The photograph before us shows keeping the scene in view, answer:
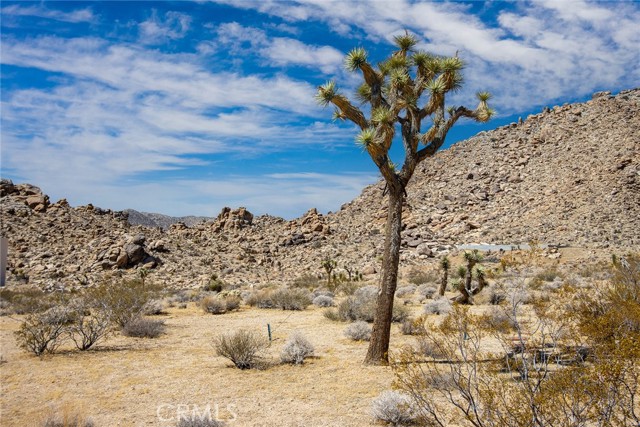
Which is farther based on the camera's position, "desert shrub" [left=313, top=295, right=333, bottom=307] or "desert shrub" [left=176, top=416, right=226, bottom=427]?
"desert shrub" [left=313, top=295, right=333, bottom=307]

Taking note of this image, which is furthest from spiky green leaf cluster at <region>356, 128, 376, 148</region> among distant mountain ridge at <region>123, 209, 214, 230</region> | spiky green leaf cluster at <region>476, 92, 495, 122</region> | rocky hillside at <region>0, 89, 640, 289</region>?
distant mountain ridge at <region>123, 209, 214, 230</region>

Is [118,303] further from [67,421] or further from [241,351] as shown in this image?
[67,421]

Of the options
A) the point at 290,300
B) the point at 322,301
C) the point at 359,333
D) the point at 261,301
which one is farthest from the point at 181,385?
the point at 261,301

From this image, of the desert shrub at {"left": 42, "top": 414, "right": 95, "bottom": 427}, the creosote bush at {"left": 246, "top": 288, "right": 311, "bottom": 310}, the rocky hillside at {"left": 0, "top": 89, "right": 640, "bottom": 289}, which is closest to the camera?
the desert shrub at {"left": 42, "top": 414, "right": 95, "bottom": 427}

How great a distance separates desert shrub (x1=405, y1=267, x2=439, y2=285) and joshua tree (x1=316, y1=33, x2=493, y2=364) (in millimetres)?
20101

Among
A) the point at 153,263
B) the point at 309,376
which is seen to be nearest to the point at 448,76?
the point at 309,376

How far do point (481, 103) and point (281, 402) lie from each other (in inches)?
300

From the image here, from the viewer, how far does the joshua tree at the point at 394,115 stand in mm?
9156

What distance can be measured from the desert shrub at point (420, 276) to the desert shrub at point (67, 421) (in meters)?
24.5

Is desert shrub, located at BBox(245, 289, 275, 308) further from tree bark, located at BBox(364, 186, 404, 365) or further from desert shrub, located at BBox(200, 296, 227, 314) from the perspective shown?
tree bark, located at BBox(364, 186, 404, 365)

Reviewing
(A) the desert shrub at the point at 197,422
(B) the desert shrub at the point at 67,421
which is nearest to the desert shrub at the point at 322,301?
(A) the desert shrub at the point at 197,422

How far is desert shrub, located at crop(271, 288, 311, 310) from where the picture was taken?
19702 millimetres

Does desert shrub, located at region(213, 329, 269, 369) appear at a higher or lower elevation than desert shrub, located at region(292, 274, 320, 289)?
lower

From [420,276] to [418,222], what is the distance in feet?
57.7
